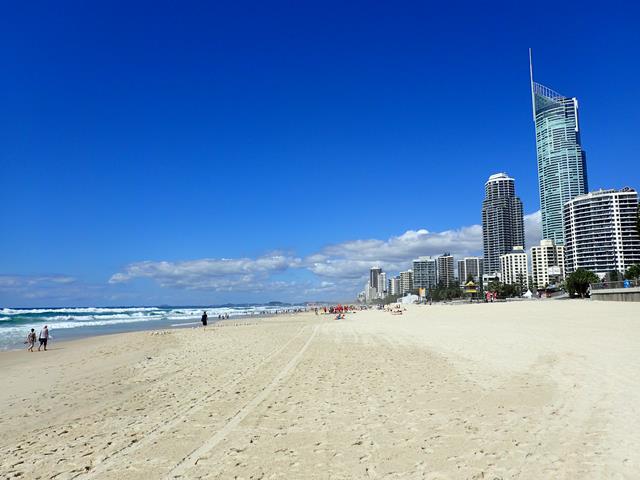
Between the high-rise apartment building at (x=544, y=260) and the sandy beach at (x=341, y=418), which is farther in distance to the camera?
the high-rise apartment building at (x=544, y=260)

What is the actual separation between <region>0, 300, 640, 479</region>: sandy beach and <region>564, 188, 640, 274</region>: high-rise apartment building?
145m

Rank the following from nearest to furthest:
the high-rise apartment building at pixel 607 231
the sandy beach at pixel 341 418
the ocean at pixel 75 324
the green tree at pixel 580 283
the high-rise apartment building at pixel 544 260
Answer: the sandy beach at pixel 341 418
the ocean at pixel 75 324
the green tree at pixel 580 283
the high-rise apartment building at pixel 607 231
the high-rise apartment building at pixel 544 260

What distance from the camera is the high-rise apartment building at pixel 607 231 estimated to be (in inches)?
5202

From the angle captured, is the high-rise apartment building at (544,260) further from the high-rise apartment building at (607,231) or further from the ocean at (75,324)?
the ocean at (75,324)

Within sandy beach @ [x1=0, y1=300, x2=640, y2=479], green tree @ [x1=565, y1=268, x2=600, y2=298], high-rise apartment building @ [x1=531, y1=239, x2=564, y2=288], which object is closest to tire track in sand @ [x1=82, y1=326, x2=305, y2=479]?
sandy beach @ [x1=0, y1=300, x2=640, y2=479]

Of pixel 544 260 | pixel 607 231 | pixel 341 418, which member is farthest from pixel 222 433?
pixel 544 260

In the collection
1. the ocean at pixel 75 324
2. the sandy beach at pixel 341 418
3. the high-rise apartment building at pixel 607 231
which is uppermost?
the high-rise apartment building at pixel 607 231

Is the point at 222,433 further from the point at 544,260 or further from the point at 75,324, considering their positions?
the point at 544,260

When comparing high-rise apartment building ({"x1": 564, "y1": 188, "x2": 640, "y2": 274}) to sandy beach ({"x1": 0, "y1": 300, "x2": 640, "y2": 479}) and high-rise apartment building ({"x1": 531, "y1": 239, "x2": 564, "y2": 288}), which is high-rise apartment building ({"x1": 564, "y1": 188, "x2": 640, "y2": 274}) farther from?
sandy beach ({"x1": 0, "y1": 300, "x2": 640, "y2": 479})

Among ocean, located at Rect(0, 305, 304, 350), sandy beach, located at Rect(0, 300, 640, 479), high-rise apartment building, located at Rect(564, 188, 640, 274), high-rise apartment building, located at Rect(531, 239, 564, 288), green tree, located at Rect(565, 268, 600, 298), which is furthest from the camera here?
high-rise apartment building, located at Rect(531, 239, 564, 288)

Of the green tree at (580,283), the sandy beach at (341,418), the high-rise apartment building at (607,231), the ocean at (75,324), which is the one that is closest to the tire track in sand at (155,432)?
the sandy beach at (341,418)

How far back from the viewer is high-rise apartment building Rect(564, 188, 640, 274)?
132 m

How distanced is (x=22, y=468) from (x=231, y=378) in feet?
21.0

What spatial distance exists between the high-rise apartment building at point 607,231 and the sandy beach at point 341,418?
475ft
